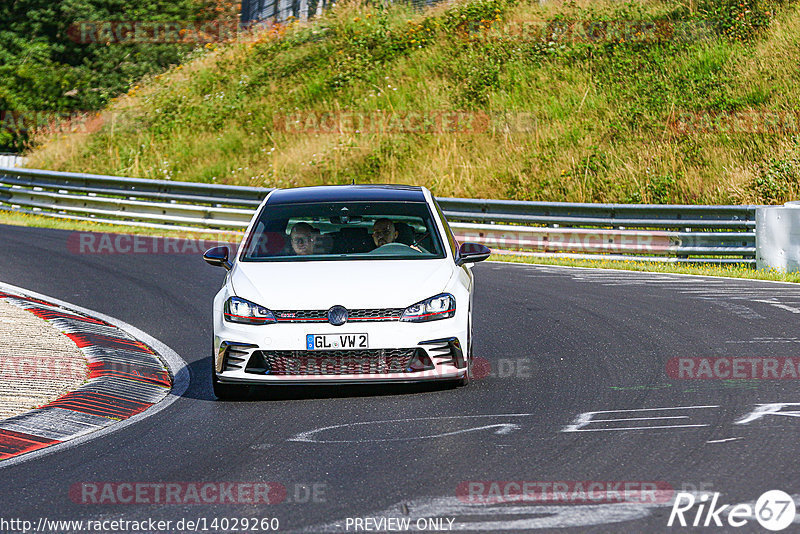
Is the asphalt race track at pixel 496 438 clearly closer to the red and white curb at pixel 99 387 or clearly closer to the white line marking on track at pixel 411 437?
the white line marking on track at pixel 411 437

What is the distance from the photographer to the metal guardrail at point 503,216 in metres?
17.2

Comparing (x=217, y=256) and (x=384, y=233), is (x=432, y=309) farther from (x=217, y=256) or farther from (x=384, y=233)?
(x=217, y=256)

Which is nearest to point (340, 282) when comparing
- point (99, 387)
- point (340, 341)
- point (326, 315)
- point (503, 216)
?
point (326, 315)

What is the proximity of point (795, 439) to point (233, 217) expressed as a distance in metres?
17.6

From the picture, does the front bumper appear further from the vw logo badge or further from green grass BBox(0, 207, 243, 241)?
green grass BBox(0, 207, 243, 241)

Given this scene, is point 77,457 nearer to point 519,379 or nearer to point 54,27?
point 519,379

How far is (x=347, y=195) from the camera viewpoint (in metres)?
9.46

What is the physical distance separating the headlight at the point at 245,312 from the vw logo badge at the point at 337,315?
1.39ft

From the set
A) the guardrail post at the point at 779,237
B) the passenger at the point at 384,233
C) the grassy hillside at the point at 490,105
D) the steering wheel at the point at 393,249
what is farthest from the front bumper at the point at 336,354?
the grassy hillside at the point at 490,105

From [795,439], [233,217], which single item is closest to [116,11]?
[233,217]

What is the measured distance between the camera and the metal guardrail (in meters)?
17.2

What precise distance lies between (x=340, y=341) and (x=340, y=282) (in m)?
0.50

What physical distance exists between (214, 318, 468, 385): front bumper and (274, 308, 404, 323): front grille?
4 cm

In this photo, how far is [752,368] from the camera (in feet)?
29.4
